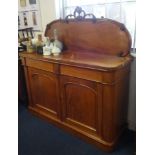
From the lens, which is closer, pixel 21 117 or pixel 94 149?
pixel 94 149

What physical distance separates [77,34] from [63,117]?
944 mm

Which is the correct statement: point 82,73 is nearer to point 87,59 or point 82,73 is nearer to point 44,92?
point 87,59

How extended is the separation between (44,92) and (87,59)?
73cm

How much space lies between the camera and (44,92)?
2.16 metres

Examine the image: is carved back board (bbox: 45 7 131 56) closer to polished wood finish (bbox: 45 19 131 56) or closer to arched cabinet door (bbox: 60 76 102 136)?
polished wood finish (bbox: 45 19 131 56)

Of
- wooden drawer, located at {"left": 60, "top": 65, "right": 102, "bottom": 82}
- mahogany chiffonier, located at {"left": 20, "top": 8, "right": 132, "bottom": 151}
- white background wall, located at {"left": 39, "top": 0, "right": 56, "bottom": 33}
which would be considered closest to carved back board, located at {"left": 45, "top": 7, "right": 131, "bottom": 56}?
mahogany chiffonier, located at {"left": 20, "top": 8, "right": 132, "bottom": 151}

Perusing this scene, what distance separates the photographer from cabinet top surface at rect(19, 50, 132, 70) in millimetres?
1539

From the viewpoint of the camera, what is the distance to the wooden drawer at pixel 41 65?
1.94 metres

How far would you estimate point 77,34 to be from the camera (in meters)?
2.04

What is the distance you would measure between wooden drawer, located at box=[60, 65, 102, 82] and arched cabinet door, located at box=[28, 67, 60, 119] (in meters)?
0.18

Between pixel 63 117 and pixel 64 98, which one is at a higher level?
pixel 64 98
